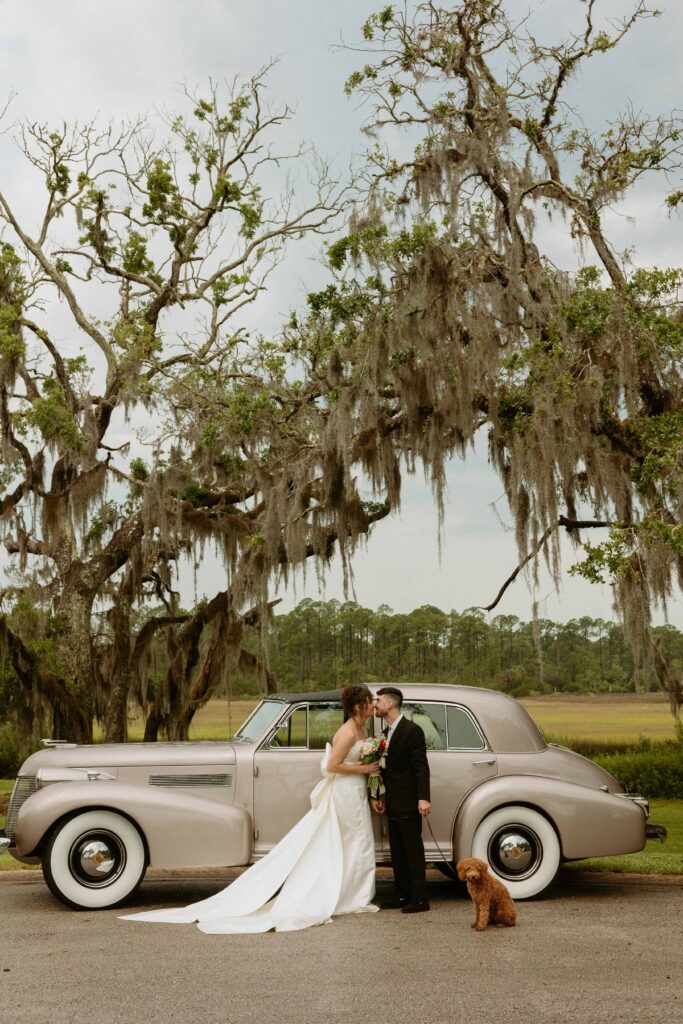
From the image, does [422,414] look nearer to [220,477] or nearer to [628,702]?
[220,477]

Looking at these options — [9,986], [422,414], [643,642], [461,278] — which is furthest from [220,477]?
[9,986]

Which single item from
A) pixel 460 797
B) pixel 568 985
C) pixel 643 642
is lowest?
pixel 568 985

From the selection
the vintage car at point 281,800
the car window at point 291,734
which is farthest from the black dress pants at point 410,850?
the car window at point 291,734

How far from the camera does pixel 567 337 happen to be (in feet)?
40.7

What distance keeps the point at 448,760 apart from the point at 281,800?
1.31m

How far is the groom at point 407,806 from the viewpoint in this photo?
24.7ft

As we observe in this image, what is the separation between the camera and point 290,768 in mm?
8062

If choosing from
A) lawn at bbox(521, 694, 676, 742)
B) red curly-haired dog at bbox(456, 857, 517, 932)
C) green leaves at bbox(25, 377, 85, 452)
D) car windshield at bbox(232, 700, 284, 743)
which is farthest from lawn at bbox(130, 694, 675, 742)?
red curly-haired dog at bbox(456, 857, 517, 932)

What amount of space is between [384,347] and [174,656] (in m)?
8.71

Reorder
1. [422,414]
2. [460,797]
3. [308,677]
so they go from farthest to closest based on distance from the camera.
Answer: [308,677] < [422,414] < [460,797]

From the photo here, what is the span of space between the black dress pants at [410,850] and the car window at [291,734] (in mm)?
935

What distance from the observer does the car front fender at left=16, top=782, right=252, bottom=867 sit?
301 inches

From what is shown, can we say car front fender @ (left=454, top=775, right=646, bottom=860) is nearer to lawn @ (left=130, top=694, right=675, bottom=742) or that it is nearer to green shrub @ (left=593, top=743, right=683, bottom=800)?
green shrub @ (left=593, top=743, right=683, bottom=800)

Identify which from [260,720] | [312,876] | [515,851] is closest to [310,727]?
[260,720]
